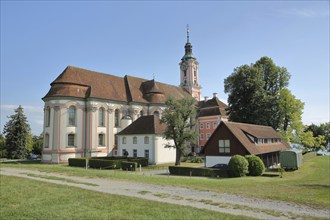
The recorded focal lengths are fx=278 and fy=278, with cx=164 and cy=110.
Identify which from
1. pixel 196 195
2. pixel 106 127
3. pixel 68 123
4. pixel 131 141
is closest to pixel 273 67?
pixel 131 141

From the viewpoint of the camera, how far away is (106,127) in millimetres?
51625

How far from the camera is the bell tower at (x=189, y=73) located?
74.8 metres

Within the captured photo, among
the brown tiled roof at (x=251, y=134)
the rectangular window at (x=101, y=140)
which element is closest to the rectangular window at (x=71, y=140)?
the rectangular window at (x=101, y=140)

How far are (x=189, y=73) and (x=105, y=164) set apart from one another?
149 ft

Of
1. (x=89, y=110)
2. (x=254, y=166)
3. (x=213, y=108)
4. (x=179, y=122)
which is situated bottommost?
(x=254, y=166)

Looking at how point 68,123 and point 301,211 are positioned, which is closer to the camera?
point 301,211

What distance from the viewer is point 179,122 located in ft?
121

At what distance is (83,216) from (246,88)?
1688 inches

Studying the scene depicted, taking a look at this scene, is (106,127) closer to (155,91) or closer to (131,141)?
(131,141)

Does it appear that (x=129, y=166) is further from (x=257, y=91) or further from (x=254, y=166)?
(x=257, y=91)

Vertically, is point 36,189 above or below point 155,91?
below

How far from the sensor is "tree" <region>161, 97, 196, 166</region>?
122ft

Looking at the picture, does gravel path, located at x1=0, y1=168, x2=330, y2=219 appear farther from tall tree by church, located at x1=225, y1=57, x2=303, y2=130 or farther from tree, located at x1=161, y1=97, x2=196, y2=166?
tall tree by church, located at x1=225, y1=57, x2=303, y2=130

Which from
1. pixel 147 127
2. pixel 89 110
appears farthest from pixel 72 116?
pixel 147 127
